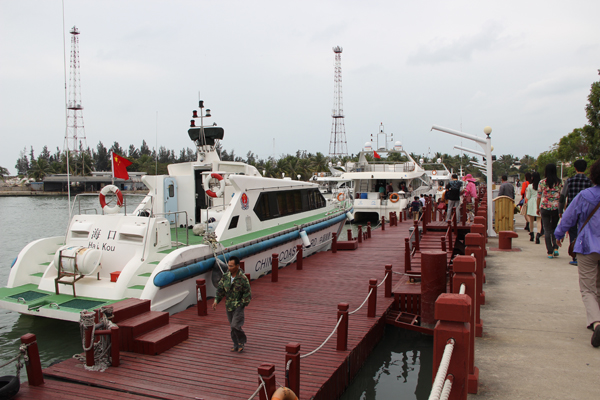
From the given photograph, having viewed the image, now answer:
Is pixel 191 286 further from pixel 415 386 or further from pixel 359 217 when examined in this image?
pixel 359 217

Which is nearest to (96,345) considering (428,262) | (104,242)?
(104,242)

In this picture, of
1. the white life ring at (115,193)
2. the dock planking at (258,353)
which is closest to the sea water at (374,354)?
the dock planking at (258,353)

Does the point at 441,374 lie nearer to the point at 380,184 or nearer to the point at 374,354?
the point at 374,354

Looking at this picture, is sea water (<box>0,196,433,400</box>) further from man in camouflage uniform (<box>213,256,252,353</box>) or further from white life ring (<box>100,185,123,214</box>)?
white life ring (<box>100,185,123,214</box>)

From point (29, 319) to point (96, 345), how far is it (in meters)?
Answer: 4.70

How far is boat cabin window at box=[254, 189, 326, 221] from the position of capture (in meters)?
11.7

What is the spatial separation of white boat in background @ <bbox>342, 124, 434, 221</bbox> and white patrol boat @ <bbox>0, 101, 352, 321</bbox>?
14536 mm

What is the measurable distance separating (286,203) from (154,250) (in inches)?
230

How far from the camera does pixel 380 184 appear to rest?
29.6 meters

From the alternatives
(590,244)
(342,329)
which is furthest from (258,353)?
(590,244)

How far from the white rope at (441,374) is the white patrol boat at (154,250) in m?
5.35

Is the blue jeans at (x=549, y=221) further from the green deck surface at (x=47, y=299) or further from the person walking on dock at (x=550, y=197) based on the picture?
the green deck surface at (x=47, y=299)

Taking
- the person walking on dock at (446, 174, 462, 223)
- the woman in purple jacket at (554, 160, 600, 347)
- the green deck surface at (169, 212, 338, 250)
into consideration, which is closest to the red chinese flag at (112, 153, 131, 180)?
the green deck surface at (169, 212, 338, 250)

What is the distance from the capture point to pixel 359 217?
90.8ft
